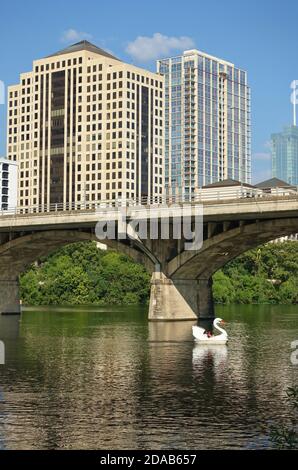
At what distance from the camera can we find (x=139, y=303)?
465ft

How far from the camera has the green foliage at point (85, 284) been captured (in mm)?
140875

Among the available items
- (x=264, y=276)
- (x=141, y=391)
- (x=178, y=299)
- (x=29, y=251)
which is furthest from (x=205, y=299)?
(x=264, y=276)

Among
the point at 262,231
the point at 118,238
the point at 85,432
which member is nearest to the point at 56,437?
the point at 85,432

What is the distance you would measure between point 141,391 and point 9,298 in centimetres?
6591

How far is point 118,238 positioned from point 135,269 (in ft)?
203

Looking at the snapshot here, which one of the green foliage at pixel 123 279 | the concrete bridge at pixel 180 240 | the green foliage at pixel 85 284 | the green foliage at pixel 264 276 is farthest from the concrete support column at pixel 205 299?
the green foliage at pixel 264 276

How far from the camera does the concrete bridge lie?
70.5 m

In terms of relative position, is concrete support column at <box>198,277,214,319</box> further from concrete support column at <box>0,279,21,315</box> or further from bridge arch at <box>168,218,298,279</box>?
concrete support column at <box>0,279,21,315</box>

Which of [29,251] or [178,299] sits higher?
[29,251]

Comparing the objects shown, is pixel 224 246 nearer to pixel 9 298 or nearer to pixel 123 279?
pixel 9 298

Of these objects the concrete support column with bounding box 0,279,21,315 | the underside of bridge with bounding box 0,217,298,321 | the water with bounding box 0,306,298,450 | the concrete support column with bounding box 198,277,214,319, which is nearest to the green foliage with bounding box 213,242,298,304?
the concrete support column with bounding box 0,279,21,315

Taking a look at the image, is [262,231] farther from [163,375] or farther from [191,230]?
[163,375]

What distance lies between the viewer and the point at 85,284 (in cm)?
14212
